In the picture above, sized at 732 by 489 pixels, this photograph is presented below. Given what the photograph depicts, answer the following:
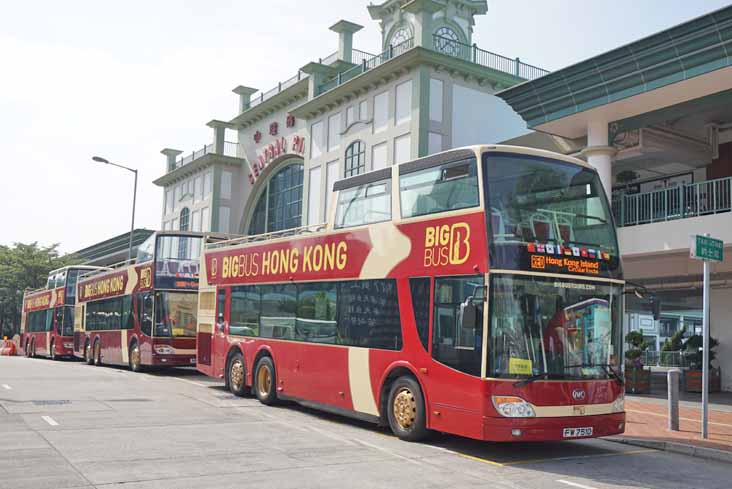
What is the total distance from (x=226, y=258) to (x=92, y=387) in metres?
4.35

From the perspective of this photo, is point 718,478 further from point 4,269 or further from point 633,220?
point 4,269

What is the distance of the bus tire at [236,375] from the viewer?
16.1 metres

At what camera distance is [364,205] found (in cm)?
1258

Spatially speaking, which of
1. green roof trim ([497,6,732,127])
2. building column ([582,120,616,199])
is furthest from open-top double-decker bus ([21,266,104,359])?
building column ([582,120,616,199])

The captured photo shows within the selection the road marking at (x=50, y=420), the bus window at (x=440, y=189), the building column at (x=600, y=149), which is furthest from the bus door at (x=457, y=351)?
the building column at (x=600, y=149)

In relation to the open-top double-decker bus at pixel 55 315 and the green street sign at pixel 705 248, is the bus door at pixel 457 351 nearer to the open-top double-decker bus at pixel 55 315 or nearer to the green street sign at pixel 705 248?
the green street sign at pixel 705 248

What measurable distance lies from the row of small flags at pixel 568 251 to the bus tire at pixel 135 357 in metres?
16.4

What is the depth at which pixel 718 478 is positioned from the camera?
9.24 metres

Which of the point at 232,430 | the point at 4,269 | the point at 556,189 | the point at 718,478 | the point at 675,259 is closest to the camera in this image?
the point at 718,478

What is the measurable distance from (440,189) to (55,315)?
29.1m

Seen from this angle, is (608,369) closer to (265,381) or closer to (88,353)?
(265,381)

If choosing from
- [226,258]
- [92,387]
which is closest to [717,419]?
[226,258]

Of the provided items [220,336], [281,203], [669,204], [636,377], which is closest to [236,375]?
[220,336]

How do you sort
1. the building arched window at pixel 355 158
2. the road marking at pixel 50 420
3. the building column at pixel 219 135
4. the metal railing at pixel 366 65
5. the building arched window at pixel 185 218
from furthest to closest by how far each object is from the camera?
the building arched window at pixel 185 218 < the building column at pixel 219 135 < the building arched window at pixel 355 158 < the metal railing at pixel 366 65 < the road marking at pixel 50 420
